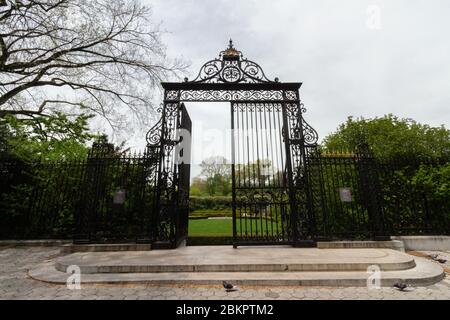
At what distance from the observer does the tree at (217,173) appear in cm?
3884

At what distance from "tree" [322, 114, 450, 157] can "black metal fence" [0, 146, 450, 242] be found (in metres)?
9.87

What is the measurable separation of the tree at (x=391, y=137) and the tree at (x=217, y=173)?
20.0m

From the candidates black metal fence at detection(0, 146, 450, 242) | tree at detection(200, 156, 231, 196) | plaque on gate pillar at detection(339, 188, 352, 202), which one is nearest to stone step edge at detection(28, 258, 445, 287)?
black metal fence at detection(0, 146, 450, 242)

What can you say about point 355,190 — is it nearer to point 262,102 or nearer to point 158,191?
point 262,102

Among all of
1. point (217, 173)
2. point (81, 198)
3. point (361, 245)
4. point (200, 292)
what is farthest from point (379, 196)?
point (217, 173)

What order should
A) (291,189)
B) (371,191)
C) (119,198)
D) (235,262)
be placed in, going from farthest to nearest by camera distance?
(371,191) → (291,189) → (119,198) → (235,262)

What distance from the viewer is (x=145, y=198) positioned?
7.02m

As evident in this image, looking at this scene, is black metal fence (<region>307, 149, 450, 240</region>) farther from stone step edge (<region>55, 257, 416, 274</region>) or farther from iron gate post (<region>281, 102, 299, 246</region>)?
stone step edge (<region>55, 257, 416, 274</region>)

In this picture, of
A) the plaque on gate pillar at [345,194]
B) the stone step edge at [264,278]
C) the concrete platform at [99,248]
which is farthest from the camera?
the plaque on gate pillar at [345,194]

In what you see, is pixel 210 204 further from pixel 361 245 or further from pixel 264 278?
pixel 264 278

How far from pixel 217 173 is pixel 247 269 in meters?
37.7

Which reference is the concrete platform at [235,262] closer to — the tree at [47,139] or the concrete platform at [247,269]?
the concrete platform at [247,269]

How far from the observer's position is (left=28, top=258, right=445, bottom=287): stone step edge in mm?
4047

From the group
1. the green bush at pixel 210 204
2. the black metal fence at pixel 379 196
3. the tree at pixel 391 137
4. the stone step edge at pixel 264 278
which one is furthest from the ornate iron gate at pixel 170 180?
the green bush at pixel 210 204
